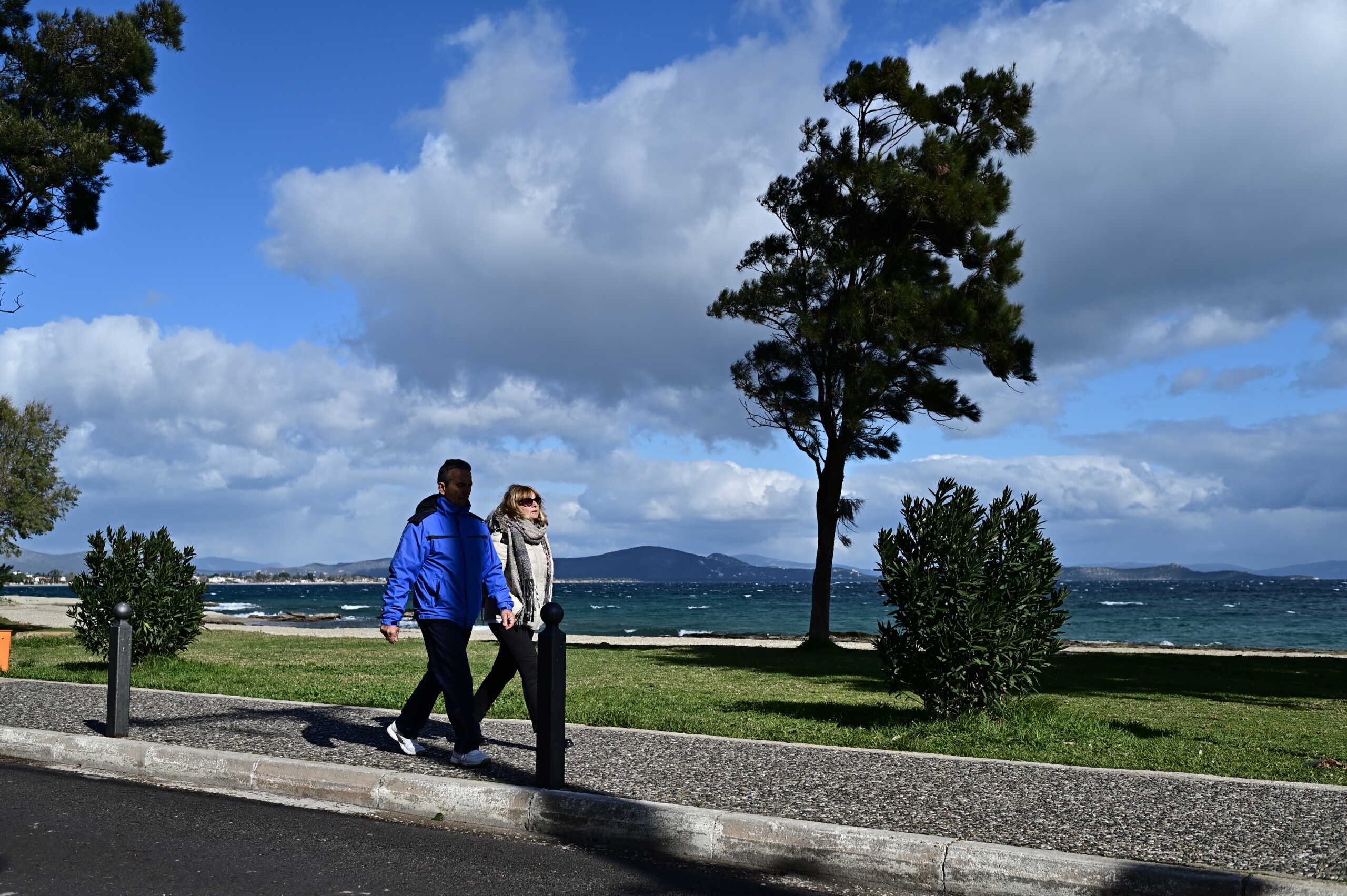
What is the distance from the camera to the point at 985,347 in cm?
2195

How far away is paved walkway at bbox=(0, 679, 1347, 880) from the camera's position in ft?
16.4

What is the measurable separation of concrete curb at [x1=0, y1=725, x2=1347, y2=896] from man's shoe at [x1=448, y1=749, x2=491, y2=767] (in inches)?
16.3

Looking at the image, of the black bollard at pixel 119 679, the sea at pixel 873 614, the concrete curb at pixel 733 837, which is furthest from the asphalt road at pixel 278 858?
the sea at pixel 873 614

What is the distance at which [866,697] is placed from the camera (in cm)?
1303

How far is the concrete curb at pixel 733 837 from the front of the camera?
4.45 meters

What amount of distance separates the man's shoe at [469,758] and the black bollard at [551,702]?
62 cm

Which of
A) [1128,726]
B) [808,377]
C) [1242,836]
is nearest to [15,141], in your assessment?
[808,377]

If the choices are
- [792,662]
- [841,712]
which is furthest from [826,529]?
[841,712]

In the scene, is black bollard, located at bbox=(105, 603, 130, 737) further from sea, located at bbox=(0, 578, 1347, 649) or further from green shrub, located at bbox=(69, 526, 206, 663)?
sea, located at bbox=(0, 578, 1347, 649)

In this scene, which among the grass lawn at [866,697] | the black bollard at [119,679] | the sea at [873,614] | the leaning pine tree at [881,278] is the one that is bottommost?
the sea at [873,614]

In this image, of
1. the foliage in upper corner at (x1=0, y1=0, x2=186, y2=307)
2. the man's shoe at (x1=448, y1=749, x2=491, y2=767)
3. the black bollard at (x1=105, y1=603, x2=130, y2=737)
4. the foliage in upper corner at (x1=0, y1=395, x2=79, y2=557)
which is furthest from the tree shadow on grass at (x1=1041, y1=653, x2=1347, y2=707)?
the foliage in upper corner at (x1=0, y1=395, x2=79, y2=557)

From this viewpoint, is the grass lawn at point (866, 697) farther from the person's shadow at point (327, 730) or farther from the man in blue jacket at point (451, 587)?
the man in blue jacket at point (451, 587)

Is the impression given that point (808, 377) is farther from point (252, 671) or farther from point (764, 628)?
point (764, 628)

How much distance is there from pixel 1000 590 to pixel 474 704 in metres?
4.05
